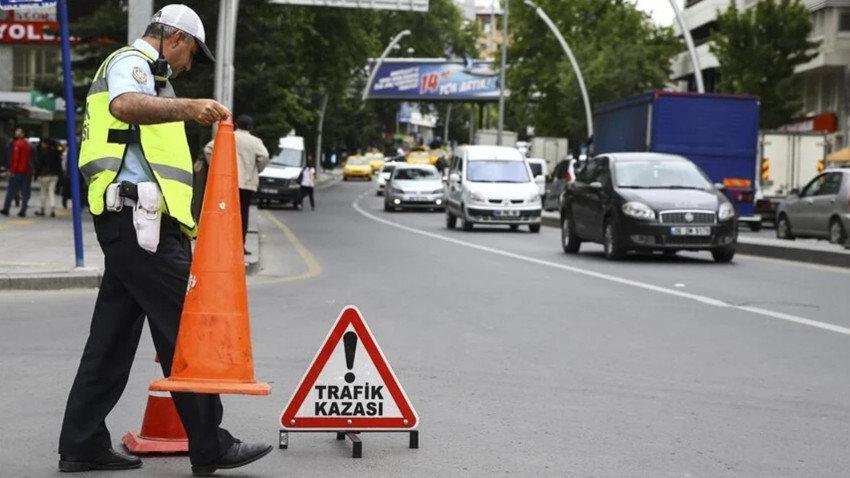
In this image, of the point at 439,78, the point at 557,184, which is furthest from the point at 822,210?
the point at 439,78

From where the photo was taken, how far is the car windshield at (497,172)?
36.3m

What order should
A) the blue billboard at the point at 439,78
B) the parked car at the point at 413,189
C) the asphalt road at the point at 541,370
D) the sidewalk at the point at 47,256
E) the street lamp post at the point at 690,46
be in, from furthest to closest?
the blue billboard at the point at 439,78, the parked car at the point at 413,189, the street lamp post at the point at 690,46, the sidewalk at the point at 47,256, the asphalt road at the point at 541,370

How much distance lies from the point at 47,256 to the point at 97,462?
12993 mm

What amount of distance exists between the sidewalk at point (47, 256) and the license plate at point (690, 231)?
18.4 feet

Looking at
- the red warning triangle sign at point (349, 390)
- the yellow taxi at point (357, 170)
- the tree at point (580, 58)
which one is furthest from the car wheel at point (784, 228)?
the yellow taxi at point (357, 170)

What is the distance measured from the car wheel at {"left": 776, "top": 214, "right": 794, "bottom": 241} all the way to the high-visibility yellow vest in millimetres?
28861

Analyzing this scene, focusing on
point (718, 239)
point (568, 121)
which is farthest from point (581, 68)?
point (718, 239)

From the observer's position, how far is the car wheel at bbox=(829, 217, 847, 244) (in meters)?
30.8

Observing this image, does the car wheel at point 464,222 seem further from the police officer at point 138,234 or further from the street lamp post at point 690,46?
the police officer at point 138,234

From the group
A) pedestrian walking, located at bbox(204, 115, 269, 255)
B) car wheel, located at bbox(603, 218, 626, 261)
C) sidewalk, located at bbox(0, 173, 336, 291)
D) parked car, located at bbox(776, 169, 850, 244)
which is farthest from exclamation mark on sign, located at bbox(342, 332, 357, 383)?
parked car, located at bbox(776, 169, 850, 244)

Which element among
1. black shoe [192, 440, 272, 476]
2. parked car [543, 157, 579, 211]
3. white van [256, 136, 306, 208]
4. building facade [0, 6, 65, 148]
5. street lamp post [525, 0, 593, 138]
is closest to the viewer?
black shoe [192, 440, 272, 476]

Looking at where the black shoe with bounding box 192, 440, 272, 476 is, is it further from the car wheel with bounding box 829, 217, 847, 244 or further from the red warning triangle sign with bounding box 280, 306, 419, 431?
the car wheel with bounding box 829, 217, 847, 244

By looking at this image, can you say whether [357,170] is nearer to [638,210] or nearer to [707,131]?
[707,131]

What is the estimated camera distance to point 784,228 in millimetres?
34281
